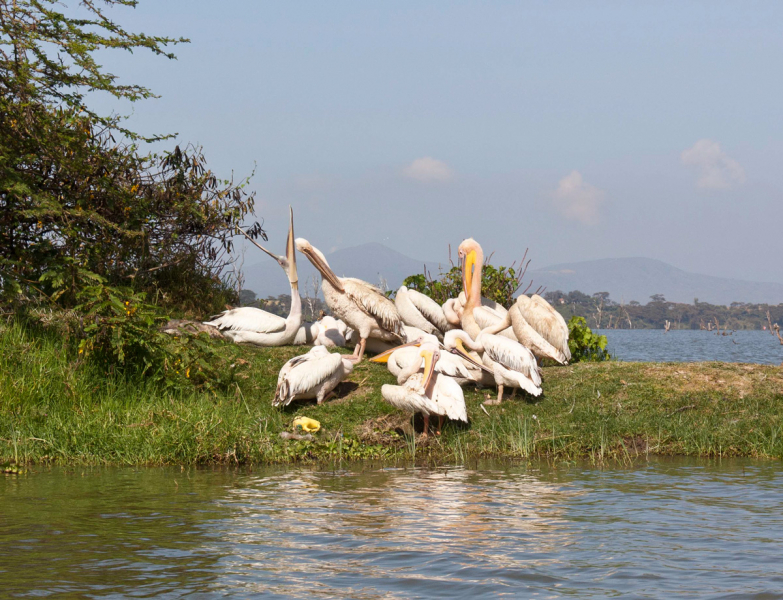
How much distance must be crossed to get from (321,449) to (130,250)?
21.0 feet

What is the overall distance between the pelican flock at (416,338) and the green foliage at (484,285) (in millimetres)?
1900

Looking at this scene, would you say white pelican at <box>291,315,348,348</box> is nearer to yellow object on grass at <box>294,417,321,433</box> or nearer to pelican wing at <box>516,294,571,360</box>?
pelican wing at <box>516,294,571,360</box>

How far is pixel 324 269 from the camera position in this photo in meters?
12.6

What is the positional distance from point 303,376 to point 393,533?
4.38 meters

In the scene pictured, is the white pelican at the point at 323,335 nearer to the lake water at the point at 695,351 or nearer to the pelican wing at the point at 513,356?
the pelican wing at the point at 513,356

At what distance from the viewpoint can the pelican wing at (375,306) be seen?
12203 millimetres

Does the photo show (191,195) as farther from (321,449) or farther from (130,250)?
(321,449)

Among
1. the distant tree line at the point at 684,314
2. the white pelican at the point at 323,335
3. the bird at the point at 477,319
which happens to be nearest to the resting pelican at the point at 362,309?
the bird at the point at 477,319

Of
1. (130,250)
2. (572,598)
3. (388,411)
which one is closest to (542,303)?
(388,411)

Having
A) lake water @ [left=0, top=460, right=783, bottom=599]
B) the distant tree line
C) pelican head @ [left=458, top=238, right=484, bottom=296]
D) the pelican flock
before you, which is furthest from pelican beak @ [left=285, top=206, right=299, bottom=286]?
the distant tree line


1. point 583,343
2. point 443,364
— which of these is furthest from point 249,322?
point 583,343

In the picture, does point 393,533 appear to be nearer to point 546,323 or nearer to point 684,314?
point 546,323

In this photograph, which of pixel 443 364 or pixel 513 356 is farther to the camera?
pixel 513 356

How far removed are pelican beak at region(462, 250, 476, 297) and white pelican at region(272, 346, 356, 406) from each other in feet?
10.1
